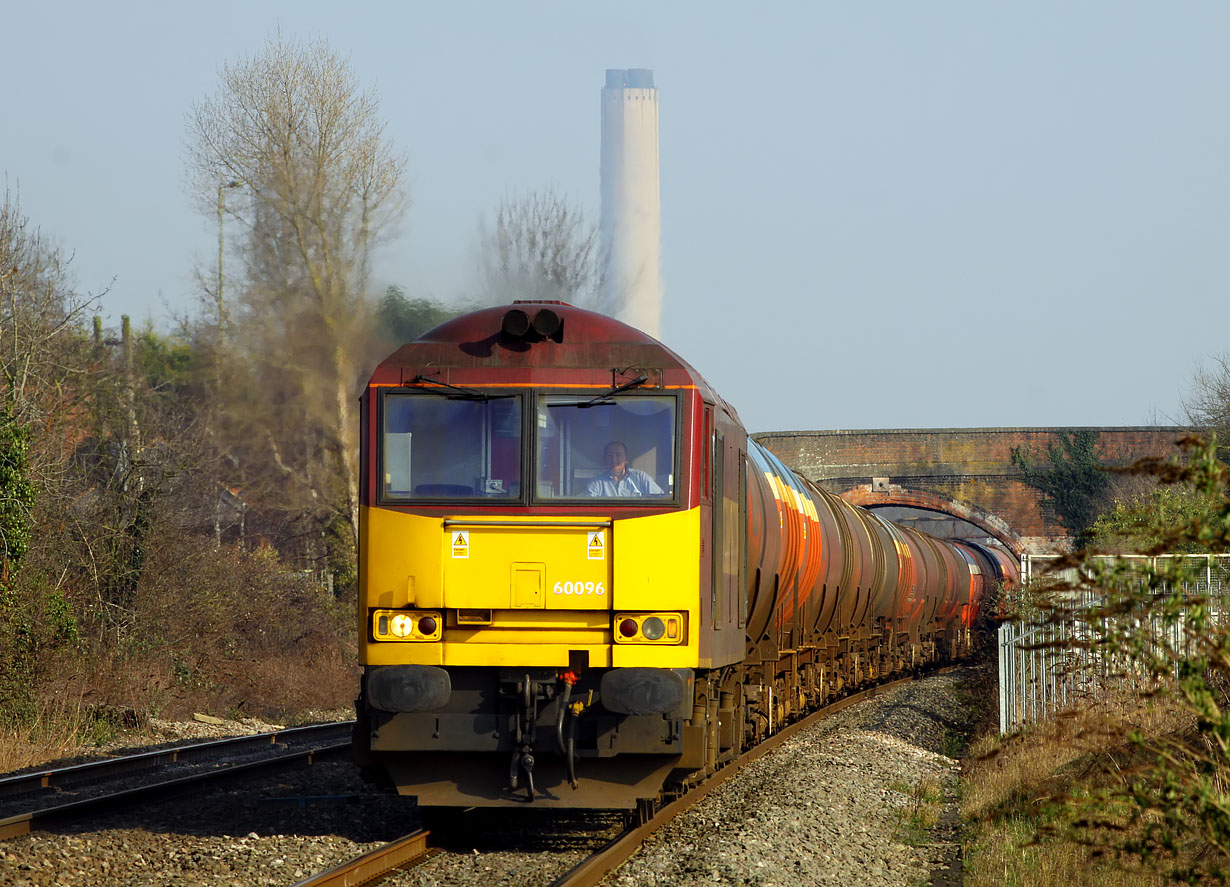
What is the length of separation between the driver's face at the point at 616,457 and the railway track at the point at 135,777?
4.63 metres

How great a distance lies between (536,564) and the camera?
866 cm

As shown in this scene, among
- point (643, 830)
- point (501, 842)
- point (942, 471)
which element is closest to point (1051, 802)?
point (643, 830)

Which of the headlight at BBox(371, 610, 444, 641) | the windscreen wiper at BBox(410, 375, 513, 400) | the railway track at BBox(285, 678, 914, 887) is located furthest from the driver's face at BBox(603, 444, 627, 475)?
the railway track at BBox(285, 678, 914, 887)

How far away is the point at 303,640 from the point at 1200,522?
2359 centimetres

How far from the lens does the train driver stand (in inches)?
347

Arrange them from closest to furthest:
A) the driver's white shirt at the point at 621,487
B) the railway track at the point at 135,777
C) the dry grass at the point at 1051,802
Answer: the dry grass at the point at 1051,802
the driver's white shirt at the point at 621,487
the railway track at the point at 135,777

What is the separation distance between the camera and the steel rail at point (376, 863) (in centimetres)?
764

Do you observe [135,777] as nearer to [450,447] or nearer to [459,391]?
[450,447]

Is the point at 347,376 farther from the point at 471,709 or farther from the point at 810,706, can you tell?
the point at 471,709

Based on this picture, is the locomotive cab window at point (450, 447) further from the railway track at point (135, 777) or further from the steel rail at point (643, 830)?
the railway track at point (135, 777)

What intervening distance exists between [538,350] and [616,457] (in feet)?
2.80

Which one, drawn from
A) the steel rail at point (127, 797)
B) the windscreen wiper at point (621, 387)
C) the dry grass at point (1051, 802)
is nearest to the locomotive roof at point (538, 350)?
the windscreen wiper at point (621, 387)

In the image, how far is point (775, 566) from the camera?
511 inches

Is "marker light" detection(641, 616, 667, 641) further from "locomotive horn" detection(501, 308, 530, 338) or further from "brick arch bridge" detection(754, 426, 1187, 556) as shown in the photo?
"brick arch bridge" detection(754, 426, 1187, 556)
